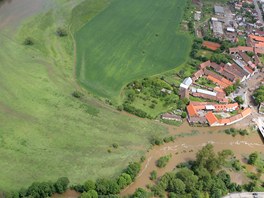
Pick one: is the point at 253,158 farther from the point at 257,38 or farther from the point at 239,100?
the point at 257,38

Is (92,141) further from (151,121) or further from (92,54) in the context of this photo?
(92,54)

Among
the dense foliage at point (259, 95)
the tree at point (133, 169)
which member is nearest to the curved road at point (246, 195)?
the tree at point (133, 169)

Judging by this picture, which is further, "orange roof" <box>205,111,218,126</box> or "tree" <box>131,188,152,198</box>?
"orange roof" <box>205,111,218,126</box>

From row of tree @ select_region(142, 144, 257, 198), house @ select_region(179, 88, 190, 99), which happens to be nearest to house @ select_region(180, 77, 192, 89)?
house @ select_region(179, 88, 190, 99)

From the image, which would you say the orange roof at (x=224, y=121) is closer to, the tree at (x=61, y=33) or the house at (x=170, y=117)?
the house at (x=170, y=117)

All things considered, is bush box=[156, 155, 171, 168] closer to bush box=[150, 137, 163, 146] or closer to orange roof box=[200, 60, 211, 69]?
bush box=[150, 137, 163, 146]

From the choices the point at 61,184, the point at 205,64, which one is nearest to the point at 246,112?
the point at 205,64

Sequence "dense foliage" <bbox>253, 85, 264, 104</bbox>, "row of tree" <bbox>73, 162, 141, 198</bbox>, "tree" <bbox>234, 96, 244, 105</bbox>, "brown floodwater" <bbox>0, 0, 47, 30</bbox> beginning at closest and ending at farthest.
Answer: "row of tree" <bbox>73, 162, 141, 198</bbox> → "tree" <bbox>234, 96, 244, 105</bbox> → "dense foliage" <bbox>253, 85, 264, 104</bbox> → "brown floodwater" <bbox>0, 0, 47, 30</bbox>
